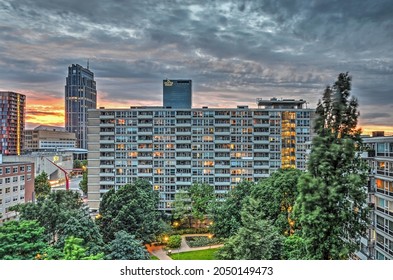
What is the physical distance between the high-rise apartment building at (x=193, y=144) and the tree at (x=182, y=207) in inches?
50.1

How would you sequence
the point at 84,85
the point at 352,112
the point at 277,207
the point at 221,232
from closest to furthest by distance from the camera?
the point at 352,112 → the point at 84,85 → the point at 277,207 → the point at 221,232

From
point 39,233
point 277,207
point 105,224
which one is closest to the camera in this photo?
point 39,233

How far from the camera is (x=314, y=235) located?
201 centimetres

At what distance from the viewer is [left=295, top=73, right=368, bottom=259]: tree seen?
1938mm

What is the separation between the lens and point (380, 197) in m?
3.48

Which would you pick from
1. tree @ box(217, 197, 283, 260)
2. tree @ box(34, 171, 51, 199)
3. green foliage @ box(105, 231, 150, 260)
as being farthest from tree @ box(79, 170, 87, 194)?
tree @ box(217, 197, 283, 260)

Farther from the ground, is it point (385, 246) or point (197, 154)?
point (197, 154)

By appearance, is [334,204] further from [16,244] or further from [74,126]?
[74,126]

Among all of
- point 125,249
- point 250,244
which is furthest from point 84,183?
point 250,244

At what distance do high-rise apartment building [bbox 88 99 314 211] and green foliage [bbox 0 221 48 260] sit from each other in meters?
6.23

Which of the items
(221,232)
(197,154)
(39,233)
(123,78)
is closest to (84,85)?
(123,78)

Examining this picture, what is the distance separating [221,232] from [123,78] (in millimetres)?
4156

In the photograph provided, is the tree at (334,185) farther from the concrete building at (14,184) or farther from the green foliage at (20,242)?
the concrete building at (14,184)

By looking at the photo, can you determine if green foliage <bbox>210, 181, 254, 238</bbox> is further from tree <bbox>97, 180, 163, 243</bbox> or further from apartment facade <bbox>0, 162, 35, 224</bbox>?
apartment facade <bbox>0, 162, 35, 224</bbox>
